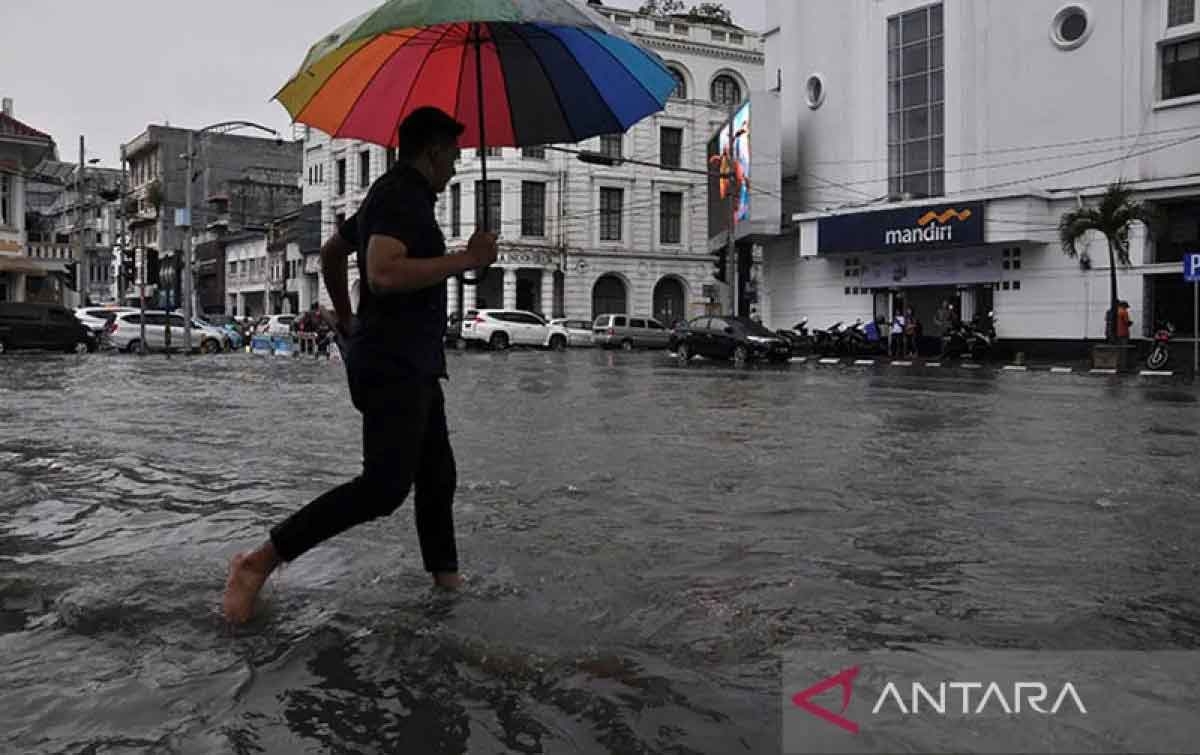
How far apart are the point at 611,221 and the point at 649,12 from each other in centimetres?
1148

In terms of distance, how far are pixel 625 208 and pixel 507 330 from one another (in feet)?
43.4

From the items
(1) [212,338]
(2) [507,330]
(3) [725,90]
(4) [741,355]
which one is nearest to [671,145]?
(3) [725,90]

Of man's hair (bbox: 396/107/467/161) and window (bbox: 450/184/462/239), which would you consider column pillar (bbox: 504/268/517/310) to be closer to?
window (bbox: 450/184/462/239)

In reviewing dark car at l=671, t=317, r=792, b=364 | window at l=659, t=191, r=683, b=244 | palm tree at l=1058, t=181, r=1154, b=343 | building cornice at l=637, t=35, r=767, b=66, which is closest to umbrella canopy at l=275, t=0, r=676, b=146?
palm tree at l=1058, t=181, r=1154, b=343

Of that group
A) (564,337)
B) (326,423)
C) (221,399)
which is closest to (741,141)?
(564,337)

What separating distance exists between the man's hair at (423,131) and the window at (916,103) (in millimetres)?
31118

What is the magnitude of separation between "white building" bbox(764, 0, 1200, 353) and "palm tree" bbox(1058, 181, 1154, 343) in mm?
1900

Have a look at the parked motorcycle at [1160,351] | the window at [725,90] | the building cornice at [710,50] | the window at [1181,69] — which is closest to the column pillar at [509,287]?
the building cornice at [710,50]

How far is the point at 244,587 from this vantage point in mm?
3516

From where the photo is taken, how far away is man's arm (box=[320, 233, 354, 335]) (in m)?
3.73

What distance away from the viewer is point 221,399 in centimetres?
1412

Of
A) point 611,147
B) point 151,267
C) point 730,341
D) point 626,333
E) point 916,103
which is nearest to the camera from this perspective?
point 730,341

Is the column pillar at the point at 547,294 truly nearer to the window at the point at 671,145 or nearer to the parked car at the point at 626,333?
the parked car at the point at 626,333

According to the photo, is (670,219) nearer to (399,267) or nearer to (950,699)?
(399,267)
